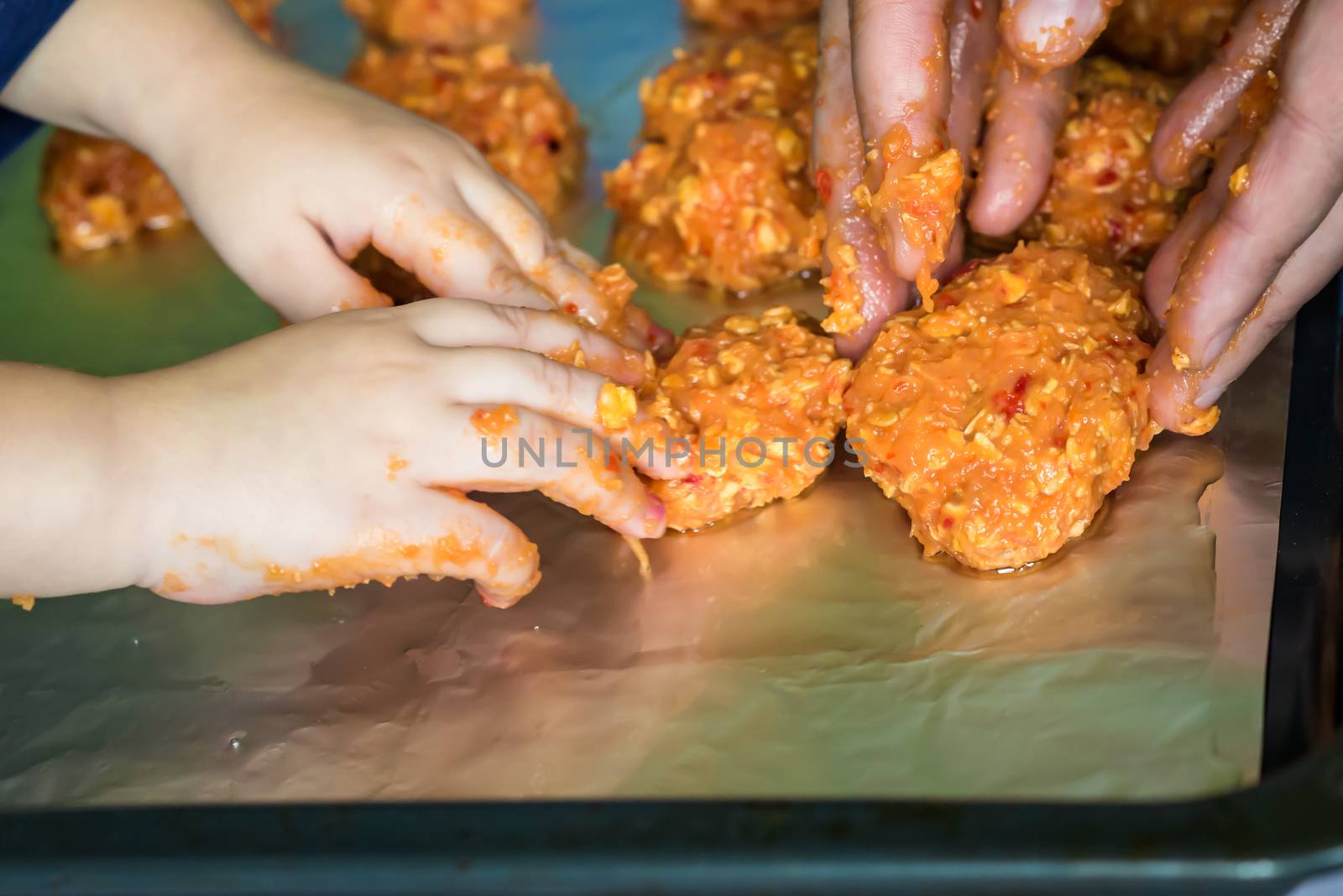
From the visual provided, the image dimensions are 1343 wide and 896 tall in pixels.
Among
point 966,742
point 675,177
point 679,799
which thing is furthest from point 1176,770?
point 675,177

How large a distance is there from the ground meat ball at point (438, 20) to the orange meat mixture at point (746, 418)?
2.97 feet

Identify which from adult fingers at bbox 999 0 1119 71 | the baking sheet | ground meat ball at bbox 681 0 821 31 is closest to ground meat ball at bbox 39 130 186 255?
the baking sheet

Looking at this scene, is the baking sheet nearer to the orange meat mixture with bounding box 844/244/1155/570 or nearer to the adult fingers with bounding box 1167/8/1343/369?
the orange meat mixture with bounding box 844/244/1155/570

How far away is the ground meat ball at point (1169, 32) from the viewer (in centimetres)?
151

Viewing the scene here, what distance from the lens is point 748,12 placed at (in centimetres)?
183

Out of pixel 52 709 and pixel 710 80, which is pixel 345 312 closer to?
pixel 52 709

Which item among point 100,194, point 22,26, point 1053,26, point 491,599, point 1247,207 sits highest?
point 1053,26

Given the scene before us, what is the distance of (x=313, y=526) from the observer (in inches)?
42.4

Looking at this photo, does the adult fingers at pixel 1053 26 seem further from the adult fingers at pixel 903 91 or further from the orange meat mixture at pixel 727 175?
the orange meat mixture at pixel 727 175

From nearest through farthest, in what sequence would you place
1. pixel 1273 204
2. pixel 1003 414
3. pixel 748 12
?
pixel 1273 204 < pixel 1003 414 < pixel 748 12

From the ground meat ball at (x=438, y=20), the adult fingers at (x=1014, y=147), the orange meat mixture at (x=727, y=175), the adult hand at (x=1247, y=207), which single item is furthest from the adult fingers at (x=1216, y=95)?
the ground meat ball at (x=438, y=20)

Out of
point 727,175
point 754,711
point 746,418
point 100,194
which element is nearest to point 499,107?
point 727,175

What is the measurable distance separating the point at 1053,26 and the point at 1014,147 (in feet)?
0.57

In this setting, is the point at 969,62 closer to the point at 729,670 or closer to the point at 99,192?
the point at 729,670
